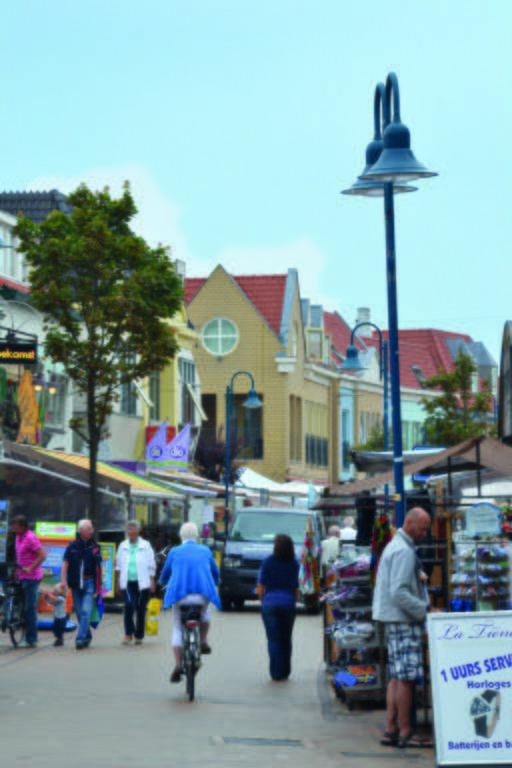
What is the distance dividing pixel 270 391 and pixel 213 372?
2.79m

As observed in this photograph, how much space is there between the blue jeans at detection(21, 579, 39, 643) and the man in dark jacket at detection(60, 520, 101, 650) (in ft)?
1.42

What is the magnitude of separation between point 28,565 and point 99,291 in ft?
49.3

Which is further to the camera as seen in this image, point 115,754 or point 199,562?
point 199,562

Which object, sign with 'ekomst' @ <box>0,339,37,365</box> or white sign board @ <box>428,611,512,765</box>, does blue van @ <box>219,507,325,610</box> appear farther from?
white sign board @ <box>428,611,512,765</box>

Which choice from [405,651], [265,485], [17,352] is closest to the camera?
[405,651]

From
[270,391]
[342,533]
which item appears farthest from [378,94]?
[270,391]

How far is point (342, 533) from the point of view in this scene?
3688cm

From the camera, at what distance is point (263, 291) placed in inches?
3408

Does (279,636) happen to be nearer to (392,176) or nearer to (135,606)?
(392,176)

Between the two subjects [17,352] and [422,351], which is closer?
[17,352]

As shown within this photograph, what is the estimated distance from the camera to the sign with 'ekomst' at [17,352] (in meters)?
31.7

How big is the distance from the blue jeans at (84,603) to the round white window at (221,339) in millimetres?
58454

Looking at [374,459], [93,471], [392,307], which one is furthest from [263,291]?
[392,307]

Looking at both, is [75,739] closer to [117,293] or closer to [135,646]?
[135,646]
